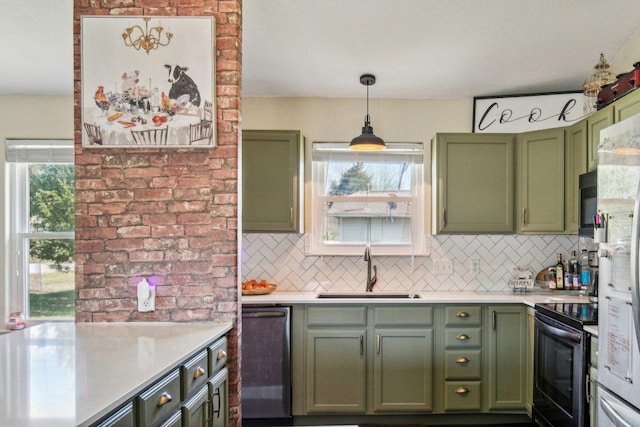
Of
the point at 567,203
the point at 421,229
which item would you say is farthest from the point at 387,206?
the point at 567,203

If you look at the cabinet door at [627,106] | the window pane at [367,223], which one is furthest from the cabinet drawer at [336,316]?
the cabinet door at [627,106]

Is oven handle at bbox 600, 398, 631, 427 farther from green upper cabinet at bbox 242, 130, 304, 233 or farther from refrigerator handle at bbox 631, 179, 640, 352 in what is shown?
green upper cabinet at bbox 242, 130, 304, 233

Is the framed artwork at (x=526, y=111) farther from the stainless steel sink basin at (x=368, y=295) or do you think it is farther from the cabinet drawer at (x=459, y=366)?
the cabinet drawer at (x=459, y=366)

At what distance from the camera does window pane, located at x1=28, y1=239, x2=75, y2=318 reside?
3623 mm

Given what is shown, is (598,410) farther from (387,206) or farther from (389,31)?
(389,31)

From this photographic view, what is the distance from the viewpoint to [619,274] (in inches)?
70.7

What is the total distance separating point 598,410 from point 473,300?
42.2 inches

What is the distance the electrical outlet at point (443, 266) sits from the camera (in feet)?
11.9

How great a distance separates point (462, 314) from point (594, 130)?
1.62 m

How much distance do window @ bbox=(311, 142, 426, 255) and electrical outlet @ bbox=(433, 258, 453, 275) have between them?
24 centimetres

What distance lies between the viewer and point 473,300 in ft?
9.96

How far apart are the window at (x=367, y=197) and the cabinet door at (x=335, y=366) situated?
2.86 ft

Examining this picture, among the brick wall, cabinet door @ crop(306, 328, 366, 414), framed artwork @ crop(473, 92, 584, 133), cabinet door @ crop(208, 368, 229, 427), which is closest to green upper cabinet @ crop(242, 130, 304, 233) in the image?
cabinet door @ crop(306, 328, 366, 414)

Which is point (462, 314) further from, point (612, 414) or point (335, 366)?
point (612, 414)
